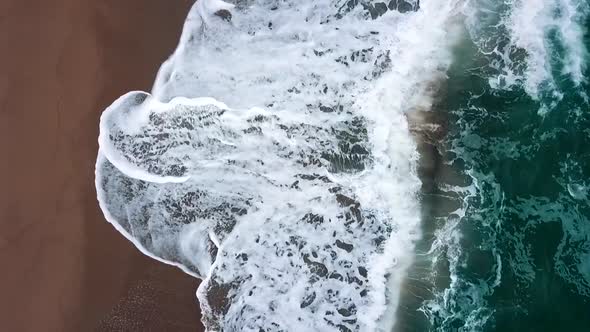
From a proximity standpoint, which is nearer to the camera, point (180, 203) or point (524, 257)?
point (524, 257)

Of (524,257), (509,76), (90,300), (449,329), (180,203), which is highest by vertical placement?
(509,76)

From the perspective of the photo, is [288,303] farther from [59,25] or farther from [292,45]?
[59,25]

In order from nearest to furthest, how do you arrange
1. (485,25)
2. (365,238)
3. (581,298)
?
(581,298)
(365,238)
(485,25)

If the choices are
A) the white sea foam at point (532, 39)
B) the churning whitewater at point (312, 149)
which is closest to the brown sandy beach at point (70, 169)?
the churning whitewater at point (312, 149)

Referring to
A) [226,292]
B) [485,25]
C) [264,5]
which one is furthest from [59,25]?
[485,25]

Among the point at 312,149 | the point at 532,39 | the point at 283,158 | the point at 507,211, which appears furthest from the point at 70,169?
the point at 532,39

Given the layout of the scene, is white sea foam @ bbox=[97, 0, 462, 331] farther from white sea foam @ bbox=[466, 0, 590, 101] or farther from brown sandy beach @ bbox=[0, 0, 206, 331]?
white sea foam @ bbox=[466, 0, 590, 101]
